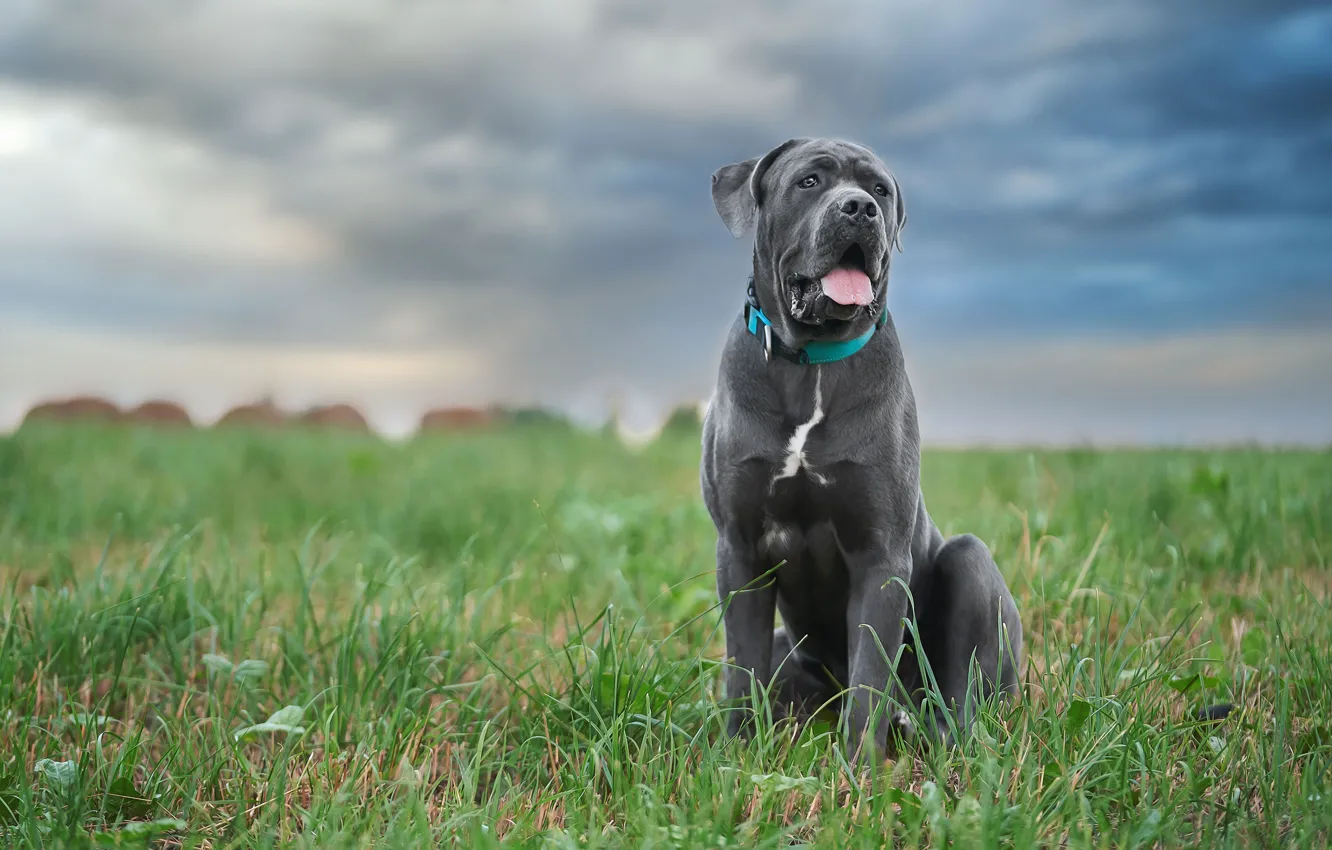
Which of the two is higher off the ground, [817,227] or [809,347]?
[817,227]

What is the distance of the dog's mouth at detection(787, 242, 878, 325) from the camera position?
9.17 ft

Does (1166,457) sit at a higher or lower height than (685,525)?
higher

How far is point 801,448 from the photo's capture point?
290cm

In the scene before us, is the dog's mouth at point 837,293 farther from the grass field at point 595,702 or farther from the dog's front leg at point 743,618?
the grass field at point 595,702

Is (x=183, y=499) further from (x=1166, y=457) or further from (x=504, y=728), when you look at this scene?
(x=1166, y=457)

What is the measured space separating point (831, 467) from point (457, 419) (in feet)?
44.4

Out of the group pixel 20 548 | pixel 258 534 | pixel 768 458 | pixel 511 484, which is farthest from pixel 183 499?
pixel 768 458

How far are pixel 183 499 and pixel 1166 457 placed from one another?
8202 millimetres

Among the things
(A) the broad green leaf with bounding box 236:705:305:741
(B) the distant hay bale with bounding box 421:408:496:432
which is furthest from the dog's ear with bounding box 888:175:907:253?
(B) the distant hay bale with bounding box 421:408:496:432

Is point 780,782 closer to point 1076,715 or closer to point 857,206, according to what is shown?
point 1076,715

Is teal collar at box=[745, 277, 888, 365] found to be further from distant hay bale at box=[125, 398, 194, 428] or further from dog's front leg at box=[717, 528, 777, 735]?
distant hay bale at box=[125, 398, 194, 428]

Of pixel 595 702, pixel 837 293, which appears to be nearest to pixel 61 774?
pixel 595 702

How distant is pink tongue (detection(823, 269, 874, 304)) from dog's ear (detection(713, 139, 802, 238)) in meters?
0.41

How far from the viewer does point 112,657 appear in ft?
11.8
